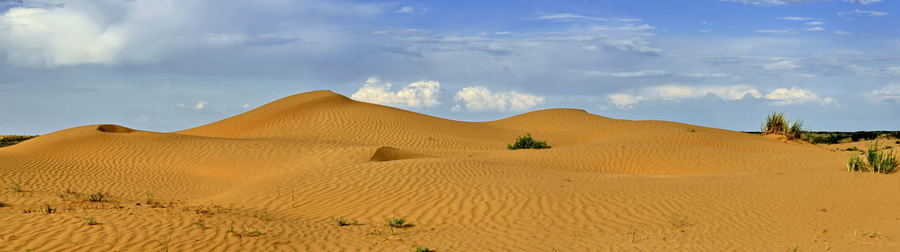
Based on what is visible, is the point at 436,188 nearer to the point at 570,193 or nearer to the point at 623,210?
the point at 570,193

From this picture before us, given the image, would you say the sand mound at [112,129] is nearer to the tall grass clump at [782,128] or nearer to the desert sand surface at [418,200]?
the desert sand surface at [418,200]

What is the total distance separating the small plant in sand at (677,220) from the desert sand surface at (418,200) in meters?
0.03

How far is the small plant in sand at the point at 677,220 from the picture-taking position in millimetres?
10835

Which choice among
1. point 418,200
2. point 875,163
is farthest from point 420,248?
point 875,163

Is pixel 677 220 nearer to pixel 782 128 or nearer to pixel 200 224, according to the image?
pixel 200 224

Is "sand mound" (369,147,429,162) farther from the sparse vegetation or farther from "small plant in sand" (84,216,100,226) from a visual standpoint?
"small plant in sand" (84,216,100,226)

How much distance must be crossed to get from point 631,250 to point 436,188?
17.8 ft

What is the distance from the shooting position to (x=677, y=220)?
1113 centimetres

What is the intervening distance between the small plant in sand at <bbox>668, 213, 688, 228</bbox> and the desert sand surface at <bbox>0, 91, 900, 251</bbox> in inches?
1.1

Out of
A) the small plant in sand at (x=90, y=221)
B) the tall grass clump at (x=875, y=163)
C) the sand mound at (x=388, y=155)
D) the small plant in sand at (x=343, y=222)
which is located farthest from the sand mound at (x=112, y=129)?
the tall grass clump at (x=875, y=163)

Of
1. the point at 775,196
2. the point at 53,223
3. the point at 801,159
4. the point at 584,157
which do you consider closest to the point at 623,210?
the point at 775,196

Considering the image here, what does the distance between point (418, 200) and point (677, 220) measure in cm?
476

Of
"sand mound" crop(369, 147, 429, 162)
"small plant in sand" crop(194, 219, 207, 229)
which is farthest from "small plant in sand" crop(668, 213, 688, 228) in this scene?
"sand mound" crop(369, 147, 429, 162)

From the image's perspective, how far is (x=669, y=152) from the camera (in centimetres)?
2288
